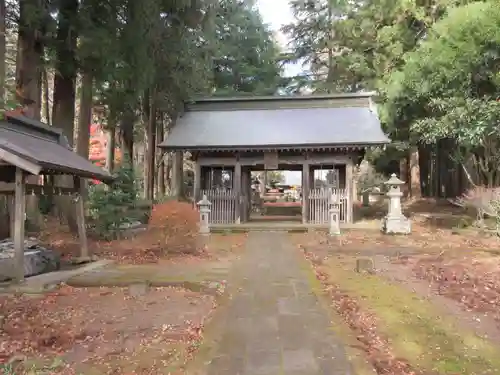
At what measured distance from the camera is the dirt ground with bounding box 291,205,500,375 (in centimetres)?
392

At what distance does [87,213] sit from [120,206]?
375 cm

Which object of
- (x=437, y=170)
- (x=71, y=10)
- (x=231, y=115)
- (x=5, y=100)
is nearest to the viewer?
(x=5, y=100)

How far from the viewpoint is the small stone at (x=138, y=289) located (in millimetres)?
6367

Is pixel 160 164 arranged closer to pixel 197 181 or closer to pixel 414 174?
pixel 197 181

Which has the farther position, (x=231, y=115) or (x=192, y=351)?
(x=231, y=115)

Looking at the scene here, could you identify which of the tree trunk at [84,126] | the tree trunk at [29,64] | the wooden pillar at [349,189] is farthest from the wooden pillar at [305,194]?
the tree trunk at [29,64]

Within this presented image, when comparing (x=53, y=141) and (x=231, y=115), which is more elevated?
(x=231, y=115)

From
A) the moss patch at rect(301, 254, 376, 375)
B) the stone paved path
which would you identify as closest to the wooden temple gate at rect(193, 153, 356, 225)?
the stone paved path

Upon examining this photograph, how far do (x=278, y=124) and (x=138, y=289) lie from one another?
41.7 feet

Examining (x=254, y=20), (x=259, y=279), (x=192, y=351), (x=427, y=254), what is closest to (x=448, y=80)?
(x=427, y=254)

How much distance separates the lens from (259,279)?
7383 mm

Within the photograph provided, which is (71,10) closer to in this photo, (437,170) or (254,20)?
(254,20)

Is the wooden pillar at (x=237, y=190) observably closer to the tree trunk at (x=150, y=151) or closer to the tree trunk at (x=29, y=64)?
the tree trunk at (x=150, y=151)

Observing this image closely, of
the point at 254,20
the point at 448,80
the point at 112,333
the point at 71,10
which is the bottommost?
the point at 112,333
